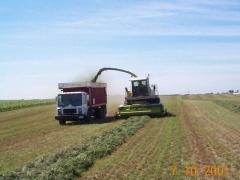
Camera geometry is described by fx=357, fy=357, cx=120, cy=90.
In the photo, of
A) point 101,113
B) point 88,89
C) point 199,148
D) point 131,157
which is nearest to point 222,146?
point 199,148

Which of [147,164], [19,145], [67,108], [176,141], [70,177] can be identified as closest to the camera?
[70,177]

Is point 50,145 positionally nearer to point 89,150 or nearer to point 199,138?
point 89,150

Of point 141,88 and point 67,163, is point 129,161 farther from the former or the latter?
point 141,88

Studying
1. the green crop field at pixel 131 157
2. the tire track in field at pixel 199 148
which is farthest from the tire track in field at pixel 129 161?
the tire track in field at pixel 199 148

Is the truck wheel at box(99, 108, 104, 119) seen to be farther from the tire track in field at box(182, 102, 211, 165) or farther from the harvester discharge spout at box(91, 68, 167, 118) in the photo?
the tire track in field at box(182, 102, 211, 165)

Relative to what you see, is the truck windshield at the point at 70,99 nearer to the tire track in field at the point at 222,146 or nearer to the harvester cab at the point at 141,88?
the harvester cab at the point at 141,88

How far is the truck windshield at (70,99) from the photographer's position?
24328 mm

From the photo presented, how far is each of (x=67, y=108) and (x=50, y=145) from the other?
9822 millimetres

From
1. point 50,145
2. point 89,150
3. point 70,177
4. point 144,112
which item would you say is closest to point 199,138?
point 89,150

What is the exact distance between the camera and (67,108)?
79.8 feet
